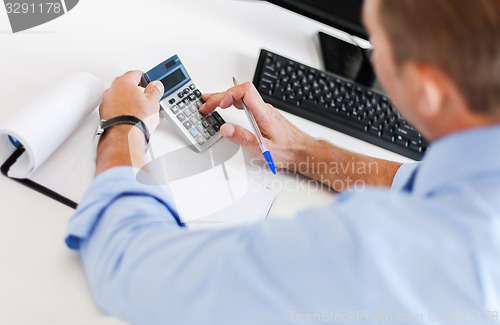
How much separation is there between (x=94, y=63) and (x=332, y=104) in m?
0.44

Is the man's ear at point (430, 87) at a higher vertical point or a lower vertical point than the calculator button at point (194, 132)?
higher

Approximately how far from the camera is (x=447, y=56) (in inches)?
17.1

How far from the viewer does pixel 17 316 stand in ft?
1.67

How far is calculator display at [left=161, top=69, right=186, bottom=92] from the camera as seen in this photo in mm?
768

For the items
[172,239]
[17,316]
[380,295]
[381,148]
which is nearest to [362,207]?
[380,295]

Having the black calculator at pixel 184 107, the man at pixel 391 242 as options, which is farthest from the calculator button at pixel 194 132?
the man at pixel 391 242

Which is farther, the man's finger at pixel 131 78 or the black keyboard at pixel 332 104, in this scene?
the black keyboard at pixel 332 104

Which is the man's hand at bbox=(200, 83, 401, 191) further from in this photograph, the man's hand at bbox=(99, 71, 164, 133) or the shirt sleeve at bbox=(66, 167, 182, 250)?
the shirt sleeve at bbox=(66, 167, 182, 250)

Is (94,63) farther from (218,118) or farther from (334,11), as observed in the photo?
(334,11)

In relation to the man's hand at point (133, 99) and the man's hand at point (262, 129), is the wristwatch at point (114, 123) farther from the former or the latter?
the man's hand at point (262, 129)

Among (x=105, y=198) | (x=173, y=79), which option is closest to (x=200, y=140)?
(x=173, y=79)

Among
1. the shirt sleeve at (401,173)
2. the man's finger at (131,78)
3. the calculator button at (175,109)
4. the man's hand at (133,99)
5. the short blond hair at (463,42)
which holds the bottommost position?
the shirt sleeve at (401,173)

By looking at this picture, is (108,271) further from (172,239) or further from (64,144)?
(64,144)

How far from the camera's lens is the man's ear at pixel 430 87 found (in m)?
0.45
